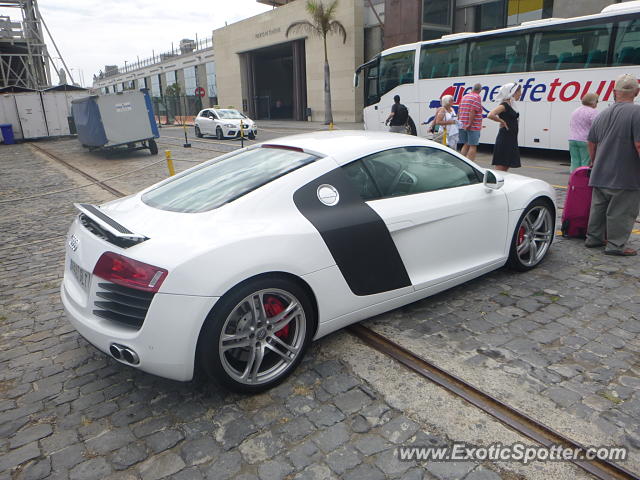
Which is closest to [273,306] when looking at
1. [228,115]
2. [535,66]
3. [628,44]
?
[628,44]

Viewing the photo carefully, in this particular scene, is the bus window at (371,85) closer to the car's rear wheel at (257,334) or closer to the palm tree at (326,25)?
the palm tree at (326,25)

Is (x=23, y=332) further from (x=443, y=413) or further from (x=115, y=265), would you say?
(x=443, y=413)

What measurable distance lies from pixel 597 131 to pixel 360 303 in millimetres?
3509

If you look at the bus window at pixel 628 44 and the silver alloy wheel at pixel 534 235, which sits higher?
the bus window at pixel 628 44

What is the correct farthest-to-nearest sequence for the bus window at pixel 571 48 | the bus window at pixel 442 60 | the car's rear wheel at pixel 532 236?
the bus window at pixel 442 60
the bus window at pixel 571 48
the car's rear wheel at pixel 532 236

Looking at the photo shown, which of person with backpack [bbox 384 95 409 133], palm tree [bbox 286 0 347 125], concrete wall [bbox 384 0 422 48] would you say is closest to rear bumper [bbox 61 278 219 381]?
person with backpack [bbox 384 95 409 133]

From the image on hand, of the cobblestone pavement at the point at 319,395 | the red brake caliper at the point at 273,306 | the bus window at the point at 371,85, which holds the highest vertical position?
the bus window at the point at 371,85

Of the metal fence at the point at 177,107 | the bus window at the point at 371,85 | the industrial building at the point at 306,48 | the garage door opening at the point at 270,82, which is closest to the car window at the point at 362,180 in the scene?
the bus window at the point at 371,85

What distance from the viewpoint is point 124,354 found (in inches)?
102

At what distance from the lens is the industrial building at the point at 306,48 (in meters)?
27.6

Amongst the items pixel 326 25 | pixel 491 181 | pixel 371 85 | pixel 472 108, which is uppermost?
pixel 326 25

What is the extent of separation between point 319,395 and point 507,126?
6257 millimetres

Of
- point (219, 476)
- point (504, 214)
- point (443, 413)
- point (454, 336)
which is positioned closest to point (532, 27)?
point (504, 214)

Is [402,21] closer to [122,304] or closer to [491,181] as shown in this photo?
[491,181]
